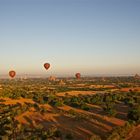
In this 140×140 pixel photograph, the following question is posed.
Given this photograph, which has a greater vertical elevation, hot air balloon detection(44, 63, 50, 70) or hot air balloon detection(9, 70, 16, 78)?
hot air balloon detection(44, 63, 50, 70)

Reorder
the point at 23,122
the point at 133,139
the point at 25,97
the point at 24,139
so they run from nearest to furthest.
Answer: the point at 24,139 < the point at 133,139 < the point at 23,122 < the point at 25,97

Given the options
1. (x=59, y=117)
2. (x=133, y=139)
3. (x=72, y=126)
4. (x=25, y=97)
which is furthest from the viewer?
(x=25, y=97)

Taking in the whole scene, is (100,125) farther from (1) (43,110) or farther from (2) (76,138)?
(1) (43,110)

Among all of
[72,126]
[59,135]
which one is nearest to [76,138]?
[59,135]

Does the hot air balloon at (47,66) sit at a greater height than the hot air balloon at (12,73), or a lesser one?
greater

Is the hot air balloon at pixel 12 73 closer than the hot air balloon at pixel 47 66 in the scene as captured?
No

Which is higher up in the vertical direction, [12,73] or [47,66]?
[47,66]

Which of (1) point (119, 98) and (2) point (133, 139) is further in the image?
(1) point (119, 98)

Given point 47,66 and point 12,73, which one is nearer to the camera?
point 47,66

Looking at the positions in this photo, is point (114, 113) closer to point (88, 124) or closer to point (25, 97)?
point (88, 124)

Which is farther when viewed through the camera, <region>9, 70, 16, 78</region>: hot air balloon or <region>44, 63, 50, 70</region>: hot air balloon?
<region>9, 70, 16, 78</region>: hot air balloon
